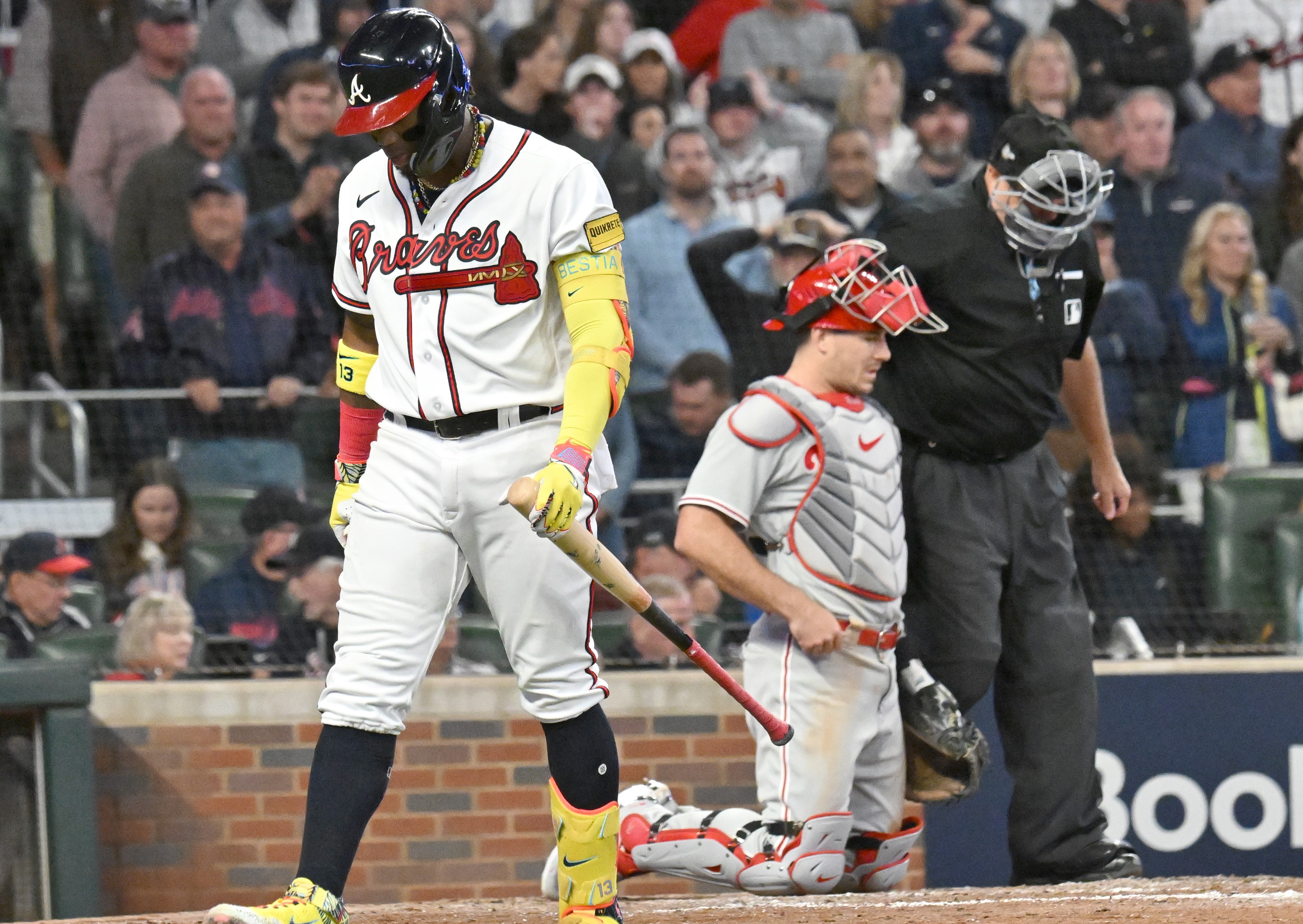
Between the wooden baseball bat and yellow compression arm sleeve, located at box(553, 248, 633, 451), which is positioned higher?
yellow compression arm sleeve, located at box(553, 248, 633, 451)

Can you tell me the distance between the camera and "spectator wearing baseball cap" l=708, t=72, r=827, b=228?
6.78 metres

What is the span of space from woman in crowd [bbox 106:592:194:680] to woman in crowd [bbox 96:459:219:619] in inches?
13.2

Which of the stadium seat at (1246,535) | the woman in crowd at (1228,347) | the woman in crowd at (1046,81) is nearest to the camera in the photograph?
the stadium seat at (1246,535)

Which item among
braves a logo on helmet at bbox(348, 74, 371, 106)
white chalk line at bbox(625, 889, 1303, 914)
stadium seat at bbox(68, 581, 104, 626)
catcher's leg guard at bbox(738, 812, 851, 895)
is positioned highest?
braves a logo on helmet at bbox(348, 74, 371, 106)

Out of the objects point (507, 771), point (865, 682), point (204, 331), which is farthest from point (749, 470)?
point (204, 331)

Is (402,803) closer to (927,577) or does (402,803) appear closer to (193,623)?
(193,623)

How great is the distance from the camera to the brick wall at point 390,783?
16.9 feet

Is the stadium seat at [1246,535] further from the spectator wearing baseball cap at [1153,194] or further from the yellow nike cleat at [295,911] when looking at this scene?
the yellow nike cleat at [295,911]

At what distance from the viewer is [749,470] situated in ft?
12.6

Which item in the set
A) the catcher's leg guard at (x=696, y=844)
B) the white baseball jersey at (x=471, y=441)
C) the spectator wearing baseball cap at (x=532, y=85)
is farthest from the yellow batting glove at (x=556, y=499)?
the spectator wearing baseball cap at (x=532, y=85)

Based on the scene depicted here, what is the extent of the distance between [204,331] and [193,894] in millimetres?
2043

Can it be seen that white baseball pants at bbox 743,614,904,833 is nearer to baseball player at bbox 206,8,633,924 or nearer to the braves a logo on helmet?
baseball player at bbox 206,8,633,924

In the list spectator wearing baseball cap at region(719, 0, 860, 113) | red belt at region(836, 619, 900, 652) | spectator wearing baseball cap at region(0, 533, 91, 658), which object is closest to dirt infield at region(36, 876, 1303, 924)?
red belt at region(836, 619, 900, 652)

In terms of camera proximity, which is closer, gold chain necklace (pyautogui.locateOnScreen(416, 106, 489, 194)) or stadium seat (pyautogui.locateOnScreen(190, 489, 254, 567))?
gold chain necklace (pyautogui.locateOnScreen(416, 106, 489, 194))
